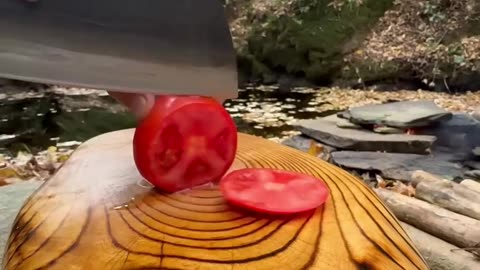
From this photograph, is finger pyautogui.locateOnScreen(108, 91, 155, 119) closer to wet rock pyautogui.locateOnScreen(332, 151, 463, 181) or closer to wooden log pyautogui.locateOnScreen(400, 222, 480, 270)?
wooden log pyautogui.locateOnScreen(400, 222, 480, 270)

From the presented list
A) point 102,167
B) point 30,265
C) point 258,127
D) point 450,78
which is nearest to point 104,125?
point 258,127

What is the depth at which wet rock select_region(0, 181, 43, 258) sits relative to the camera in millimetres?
1573

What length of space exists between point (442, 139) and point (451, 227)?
4.83ft

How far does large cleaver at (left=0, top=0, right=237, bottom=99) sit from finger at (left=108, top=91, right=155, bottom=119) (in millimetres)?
141

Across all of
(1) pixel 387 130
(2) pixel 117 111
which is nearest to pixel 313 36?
(2) pixel 117 111

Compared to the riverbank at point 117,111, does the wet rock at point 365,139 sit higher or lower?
higher

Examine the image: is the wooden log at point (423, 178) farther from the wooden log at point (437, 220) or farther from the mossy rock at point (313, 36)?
the mossy rock at point (313, 36)

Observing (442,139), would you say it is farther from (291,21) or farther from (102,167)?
(291,21)

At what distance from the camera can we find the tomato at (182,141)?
2.60 feet

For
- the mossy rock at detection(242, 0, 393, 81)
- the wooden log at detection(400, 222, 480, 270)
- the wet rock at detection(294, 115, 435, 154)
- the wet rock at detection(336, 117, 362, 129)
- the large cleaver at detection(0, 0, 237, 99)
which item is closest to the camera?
the large cleaver at detection(0, 0, 237, 99)

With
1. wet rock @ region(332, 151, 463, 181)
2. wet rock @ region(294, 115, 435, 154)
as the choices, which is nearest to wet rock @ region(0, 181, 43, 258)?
wet rock @ region(332, 151, 463, 181)

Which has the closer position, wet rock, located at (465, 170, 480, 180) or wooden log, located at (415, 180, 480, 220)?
wooden log, located at (415, 180, 480, 220)

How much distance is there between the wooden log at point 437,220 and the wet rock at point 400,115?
1.35 meters

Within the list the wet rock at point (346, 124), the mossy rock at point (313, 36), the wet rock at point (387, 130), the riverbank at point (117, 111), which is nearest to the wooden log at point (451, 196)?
the wet rock at point (387, 130)
